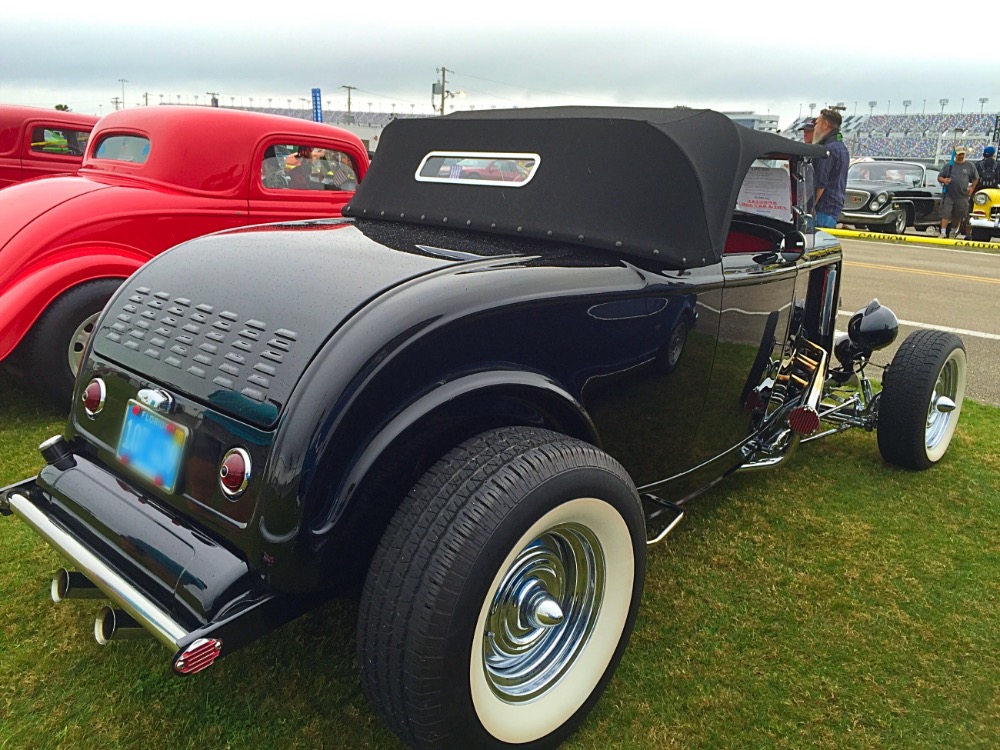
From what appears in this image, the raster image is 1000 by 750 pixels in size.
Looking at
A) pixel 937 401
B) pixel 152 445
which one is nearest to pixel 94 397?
pixel 152 445

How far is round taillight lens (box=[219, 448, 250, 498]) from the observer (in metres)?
1.67

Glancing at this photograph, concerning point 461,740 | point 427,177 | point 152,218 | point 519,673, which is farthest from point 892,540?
point 152,218

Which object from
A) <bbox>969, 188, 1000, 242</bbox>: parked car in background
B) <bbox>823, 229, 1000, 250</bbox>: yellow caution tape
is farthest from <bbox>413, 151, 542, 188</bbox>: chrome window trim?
<bbox>969, 188, 1000, 242</bbox>: parked car in background

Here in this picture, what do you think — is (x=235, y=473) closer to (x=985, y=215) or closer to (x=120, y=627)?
(x=120, y=627)

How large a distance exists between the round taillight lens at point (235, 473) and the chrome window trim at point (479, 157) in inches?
58.4

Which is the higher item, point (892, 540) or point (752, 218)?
point (752, 218)

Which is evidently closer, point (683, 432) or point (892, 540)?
point (683, 432)

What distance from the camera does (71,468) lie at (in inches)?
83.2

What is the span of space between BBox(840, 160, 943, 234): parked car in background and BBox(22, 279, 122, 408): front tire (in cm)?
1711

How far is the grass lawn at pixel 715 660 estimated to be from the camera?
2.00 meters

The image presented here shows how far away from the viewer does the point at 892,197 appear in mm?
17156

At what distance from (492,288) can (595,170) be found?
0.89 m

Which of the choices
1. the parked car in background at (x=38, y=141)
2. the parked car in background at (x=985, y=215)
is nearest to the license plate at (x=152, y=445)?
the parked car in background at (x=38, y=141)

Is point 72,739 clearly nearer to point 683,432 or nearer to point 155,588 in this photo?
point 155,588
